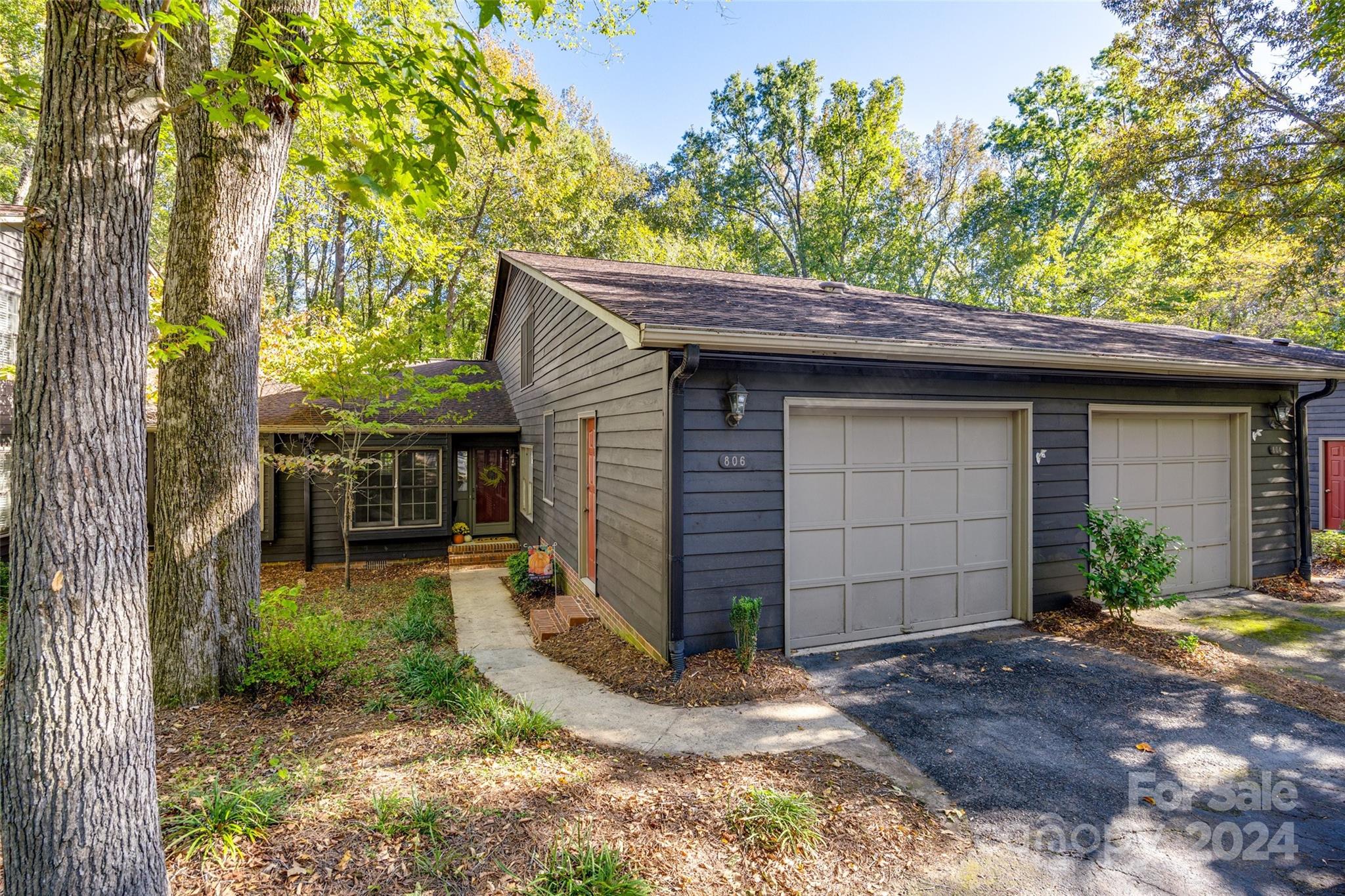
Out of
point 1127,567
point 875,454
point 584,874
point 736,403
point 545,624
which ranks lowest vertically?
point 545,624

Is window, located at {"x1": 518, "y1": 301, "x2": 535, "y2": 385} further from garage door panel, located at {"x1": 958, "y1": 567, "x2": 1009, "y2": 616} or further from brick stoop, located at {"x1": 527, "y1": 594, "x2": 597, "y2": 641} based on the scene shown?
garage door panel, located at {"x1": 958, "y1": 567, "x2": 1009, "y2": 616}

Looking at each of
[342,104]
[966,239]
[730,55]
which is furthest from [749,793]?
[966,239]

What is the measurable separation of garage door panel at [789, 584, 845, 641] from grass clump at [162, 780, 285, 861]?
359cm

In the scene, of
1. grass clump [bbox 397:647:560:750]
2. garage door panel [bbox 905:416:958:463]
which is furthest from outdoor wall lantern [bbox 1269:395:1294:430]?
grass clump [bbox 397:647:560:750]

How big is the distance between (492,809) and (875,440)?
400 cm

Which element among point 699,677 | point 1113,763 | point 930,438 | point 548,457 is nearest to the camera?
point 1113,763

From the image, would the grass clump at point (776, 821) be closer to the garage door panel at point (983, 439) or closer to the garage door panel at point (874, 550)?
the garage door panel at point (874, 550)

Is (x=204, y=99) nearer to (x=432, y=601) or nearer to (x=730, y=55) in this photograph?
(x=432, y=601)

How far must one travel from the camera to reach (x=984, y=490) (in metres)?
5.70

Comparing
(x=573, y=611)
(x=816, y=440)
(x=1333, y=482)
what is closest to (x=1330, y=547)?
(x=1333, y=482)

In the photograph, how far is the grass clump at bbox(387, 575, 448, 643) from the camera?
6.08 metres

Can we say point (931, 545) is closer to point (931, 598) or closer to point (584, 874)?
point (931, 598)

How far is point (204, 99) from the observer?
7.92ft

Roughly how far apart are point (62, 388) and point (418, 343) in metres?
7.56
